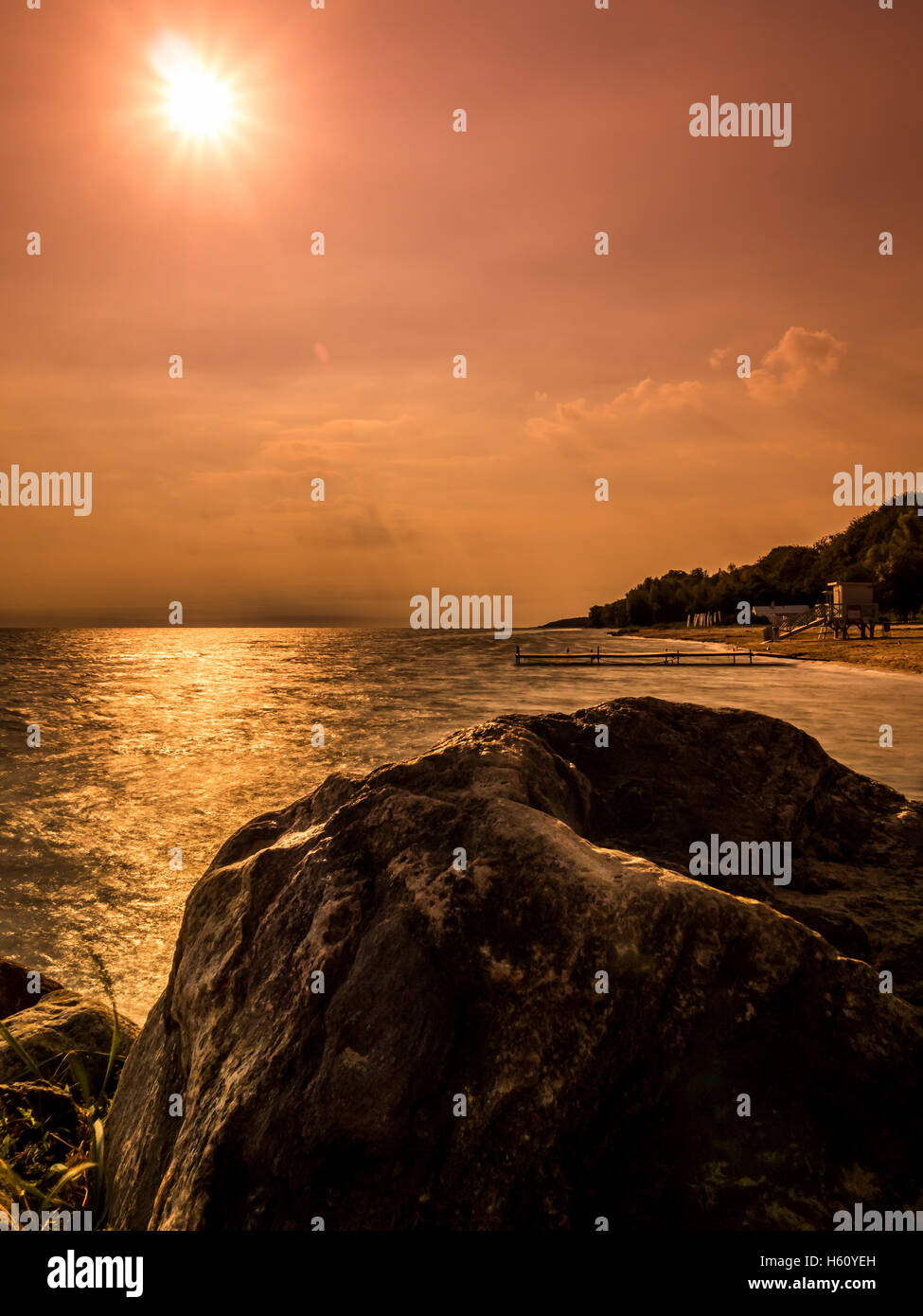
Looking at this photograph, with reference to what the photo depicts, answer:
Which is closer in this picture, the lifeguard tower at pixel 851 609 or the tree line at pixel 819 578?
the lifeguard tower at pixel 851 609

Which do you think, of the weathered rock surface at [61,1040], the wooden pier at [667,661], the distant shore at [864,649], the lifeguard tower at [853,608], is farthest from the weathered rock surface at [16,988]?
the lifeguard tower at [853,608]

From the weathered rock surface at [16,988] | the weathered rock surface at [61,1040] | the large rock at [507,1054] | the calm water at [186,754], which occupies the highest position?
the large rock at [507,1054]

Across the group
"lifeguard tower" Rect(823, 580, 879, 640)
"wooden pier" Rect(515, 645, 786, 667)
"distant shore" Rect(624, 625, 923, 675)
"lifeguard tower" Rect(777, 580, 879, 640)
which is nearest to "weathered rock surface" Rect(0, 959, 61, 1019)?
"distant shore" Rect(624, 625, 923, 675)

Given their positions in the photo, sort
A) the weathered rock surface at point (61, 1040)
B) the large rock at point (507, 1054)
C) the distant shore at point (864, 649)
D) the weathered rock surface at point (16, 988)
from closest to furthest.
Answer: the large rock at point (507, 1054) < the weathered rock surface at point (61, 1040) < the weathered rock surface at point (16, 988) < the distant shore at point (864, 649)

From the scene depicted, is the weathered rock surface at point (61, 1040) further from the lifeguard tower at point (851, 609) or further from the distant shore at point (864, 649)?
the lifeguard tower at point (851, 609)

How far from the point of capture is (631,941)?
2.29 meters

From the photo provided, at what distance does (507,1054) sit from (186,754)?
22138 millimetres

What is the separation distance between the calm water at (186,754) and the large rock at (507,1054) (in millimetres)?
3222

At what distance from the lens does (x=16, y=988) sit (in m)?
5.34

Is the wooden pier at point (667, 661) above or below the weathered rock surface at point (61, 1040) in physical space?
above

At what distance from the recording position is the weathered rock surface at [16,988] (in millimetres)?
5242

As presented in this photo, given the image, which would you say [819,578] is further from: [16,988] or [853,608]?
[16,988]

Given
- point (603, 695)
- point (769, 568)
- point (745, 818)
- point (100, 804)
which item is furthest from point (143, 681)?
point (769, 568)

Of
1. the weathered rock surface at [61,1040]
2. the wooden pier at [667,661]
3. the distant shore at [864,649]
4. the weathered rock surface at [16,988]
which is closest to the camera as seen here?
the weathered rock surface at [61,1040]
